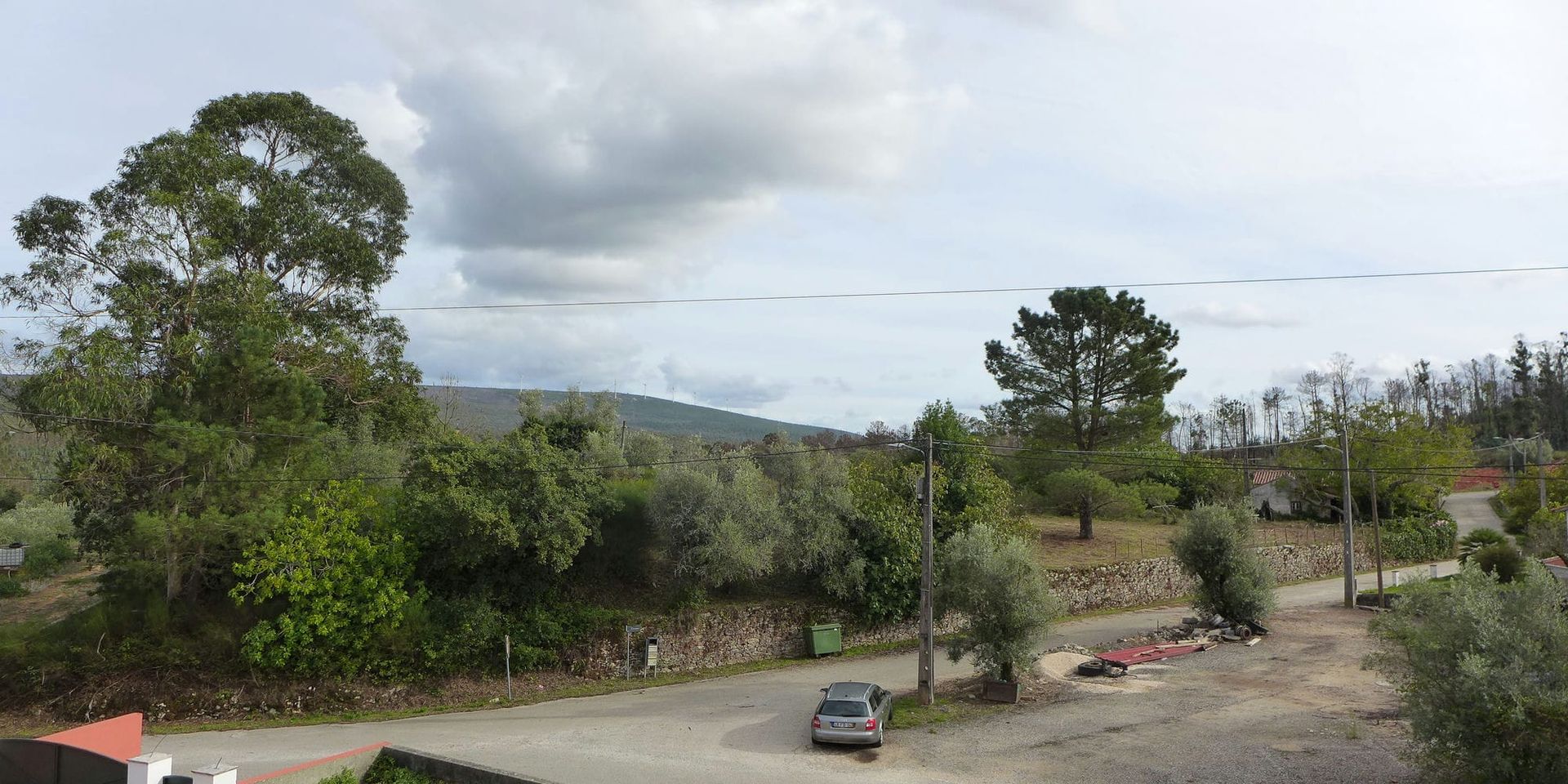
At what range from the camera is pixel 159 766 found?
38.6ft

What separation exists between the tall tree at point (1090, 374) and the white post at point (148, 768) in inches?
1402

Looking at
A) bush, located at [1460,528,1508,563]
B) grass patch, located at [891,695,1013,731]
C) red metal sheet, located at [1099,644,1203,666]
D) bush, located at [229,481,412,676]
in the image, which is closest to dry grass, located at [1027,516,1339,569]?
bush, located at [1460,528,1508,563]

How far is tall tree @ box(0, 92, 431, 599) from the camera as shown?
2158cm

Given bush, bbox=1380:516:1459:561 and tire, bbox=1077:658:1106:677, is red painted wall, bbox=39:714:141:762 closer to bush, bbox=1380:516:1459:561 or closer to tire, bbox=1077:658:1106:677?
tire, bbox=1077:658:1106:677

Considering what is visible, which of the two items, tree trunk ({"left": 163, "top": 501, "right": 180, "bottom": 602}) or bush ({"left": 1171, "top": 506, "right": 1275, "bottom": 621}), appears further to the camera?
bush ({"left": 1171, "top": 506, "right": 1275, "bottom": 621})

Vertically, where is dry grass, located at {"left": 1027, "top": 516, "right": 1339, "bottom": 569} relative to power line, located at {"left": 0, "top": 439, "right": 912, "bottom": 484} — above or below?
below

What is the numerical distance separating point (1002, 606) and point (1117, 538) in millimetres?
25215

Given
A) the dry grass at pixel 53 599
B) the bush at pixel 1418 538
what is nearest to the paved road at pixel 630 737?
the dry grass at pixel 53 599

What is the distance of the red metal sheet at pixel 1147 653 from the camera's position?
23891 millimetres

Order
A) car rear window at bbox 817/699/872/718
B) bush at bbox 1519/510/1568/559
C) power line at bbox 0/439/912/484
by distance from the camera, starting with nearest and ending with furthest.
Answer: car rear window at bbox 817/699/872/718
power line at bbox 0/439/912/484
bush at bbox 1519/510/1568/559

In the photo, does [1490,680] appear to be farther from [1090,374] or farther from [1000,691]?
[1090,374]

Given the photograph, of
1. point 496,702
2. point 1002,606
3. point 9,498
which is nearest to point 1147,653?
point 1002,606

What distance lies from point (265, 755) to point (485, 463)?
8.10 metres

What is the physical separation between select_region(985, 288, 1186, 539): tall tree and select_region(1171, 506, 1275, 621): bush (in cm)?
1227
